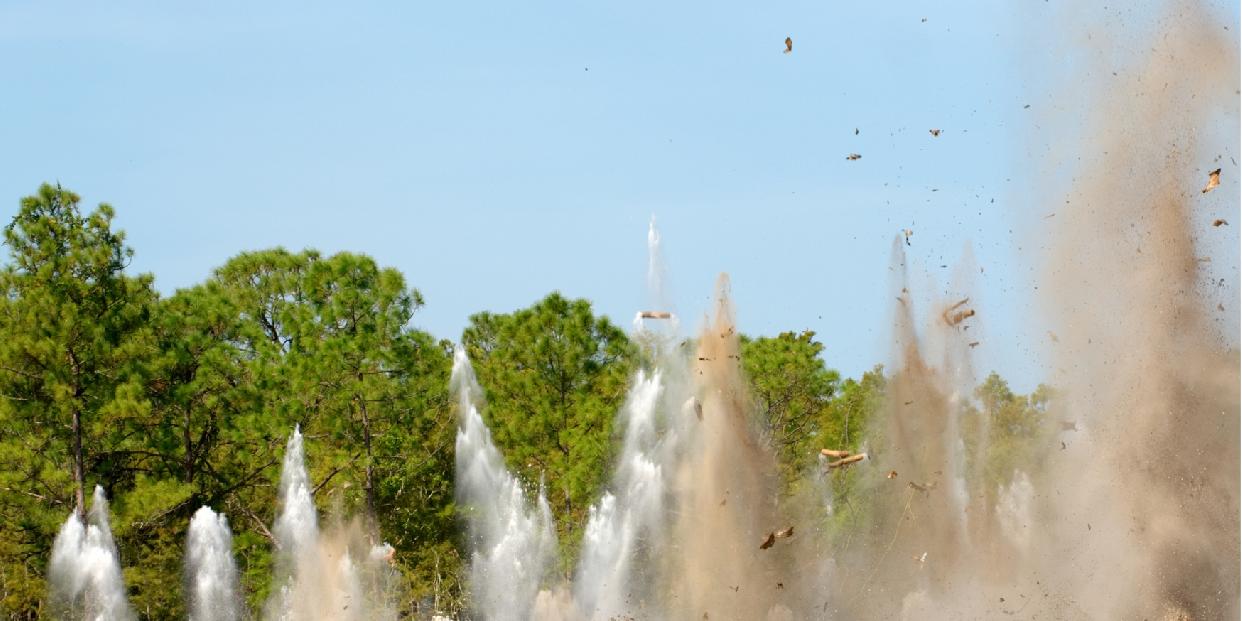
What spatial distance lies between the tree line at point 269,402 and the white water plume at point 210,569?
0.39 meters

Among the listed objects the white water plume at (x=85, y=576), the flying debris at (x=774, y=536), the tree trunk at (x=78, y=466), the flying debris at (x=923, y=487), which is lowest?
the flying debris at (x=774, y=536)

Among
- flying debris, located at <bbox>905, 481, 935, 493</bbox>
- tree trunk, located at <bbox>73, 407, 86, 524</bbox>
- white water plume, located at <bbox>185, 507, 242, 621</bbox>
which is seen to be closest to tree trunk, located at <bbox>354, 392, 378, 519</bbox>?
white water plume, located at <bbox>185, 507, 242, 621</bbox>

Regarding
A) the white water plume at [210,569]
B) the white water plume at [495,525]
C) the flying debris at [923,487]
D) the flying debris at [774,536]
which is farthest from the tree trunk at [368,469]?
the flying debris at [923,487]

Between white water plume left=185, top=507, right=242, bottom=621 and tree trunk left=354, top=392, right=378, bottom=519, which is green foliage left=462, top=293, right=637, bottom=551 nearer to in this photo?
tree trunk left=354, top=392, right=378, bottom=519

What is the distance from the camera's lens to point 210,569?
38.8 meters

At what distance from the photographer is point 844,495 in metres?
46.1

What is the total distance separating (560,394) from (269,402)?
759 cm

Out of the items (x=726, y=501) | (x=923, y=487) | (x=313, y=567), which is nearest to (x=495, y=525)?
(x=313, y=567)

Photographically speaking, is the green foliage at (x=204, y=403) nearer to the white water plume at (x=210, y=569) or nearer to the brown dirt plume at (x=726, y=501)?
the white water plume at (x=210, y=569)

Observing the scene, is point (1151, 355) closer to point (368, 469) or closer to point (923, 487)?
point (923, 487)

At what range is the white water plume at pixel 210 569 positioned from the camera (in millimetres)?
38469

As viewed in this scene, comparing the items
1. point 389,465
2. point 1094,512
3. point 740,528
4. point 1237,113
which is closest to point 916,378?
point 740,528

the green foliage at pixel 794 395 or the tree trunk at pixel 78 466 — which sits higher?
the green foliage at pixel 794 395

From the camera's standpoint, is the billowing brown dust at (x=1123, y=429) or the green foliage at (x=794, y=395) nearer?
the billowing brown dust at (x=1123, y=429)
